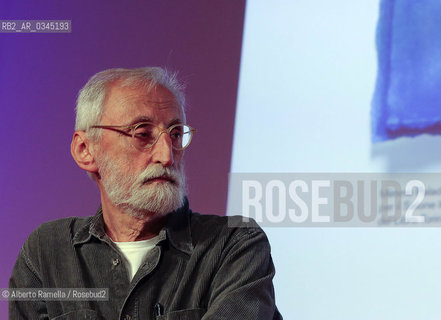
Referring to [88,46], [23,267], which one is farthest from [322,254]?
[88,46]

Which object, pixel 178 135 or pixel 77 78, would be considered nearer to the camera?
pixel 178 135

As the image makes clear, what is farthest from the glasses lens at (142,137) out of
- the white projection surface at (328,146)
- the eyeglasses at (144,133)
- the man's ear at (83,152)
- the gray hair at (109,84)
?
the white projection surface at (328,146)

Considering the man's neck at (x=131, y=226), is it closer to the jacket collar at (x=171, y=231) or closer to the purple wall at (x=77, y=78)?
the jacket collar at (x=171, y=231)

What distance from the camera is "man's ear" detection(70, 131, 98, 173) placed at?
204 cm

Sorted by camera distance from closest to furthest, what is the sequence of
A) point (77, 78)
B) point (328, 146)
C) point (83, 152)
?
point (83, 152), point (328, 146), point (77, 78)

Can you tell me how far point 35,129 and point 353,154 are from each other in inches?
59.2

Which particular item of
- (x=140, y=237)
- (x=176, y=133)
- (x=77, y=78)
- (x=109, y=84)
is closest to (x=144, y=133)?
(x=176, y=133)

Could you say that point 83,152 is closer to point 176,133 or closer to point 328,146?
point 176,133

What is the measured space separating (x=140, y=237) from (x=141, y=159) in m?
0.24

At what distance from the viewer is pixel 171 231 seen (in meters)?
1.88

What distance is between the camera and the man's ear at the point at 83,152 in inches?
80.3

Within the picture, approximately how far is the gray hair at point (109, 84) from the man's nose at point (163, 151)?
16cm

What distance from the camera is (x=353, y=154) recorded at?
2521 mm

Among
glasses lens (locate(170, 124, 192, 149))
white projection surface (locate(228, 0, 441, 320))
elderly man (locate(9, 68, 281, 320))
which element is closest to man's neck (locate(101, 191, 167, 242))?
elderly man (locate(9, 68, 281, 320))
